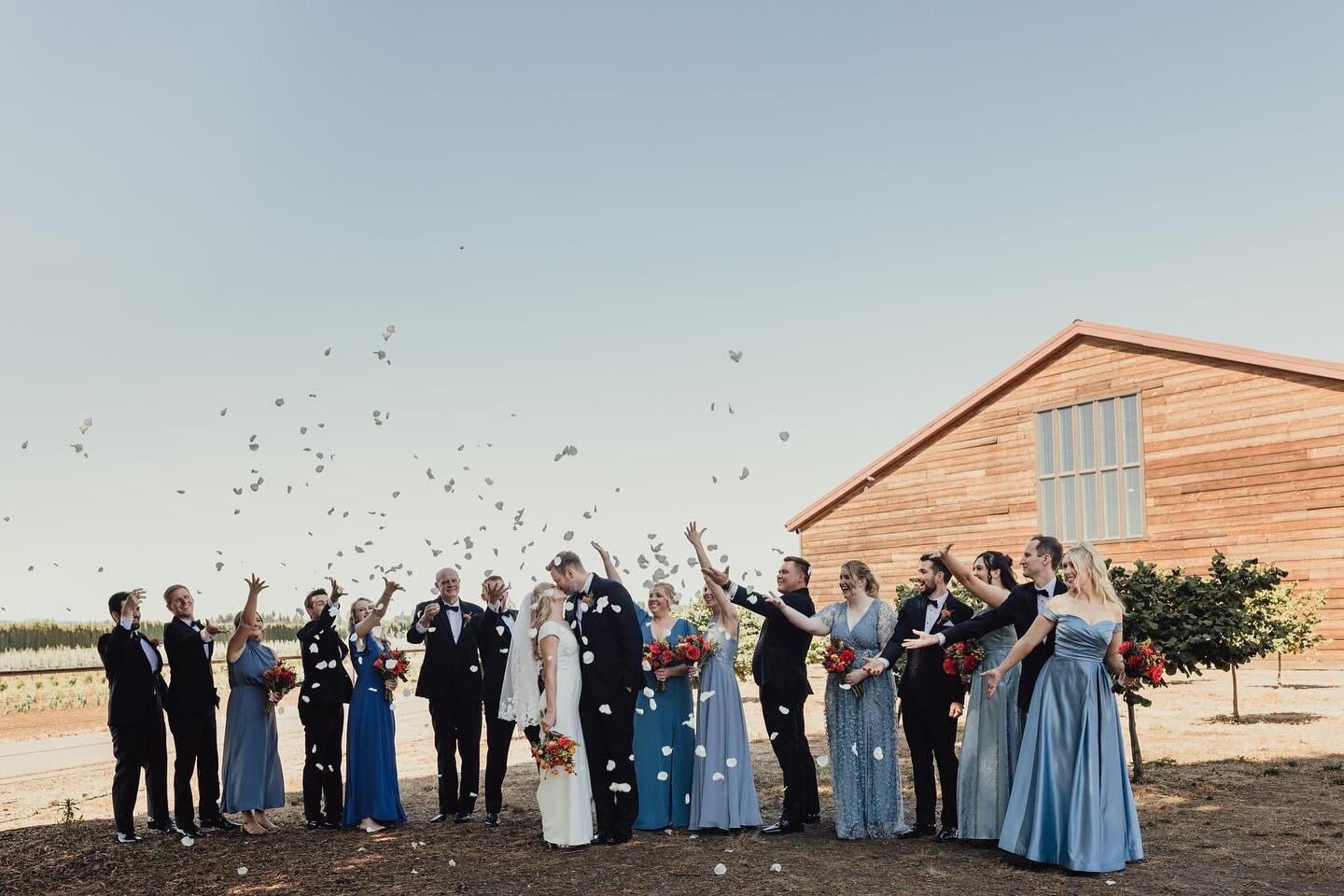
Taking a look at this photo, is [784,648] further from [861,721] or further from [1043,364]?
[1043,364]

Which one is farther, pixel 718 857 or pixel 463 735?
pixel 463 735

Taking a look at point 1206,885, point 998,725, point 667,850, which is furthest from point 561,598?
point 1206,885

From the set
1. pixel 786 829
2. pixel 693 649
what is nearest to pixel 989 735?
pixel 786 829

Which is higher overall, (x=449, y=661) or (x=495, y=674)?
(x=449, y=661)

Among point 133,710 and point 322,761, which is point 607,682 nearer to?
point 322,761

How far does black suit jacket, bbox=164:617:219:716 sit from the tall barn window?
22.7m

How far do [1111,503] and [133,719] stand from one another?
78.6 ft

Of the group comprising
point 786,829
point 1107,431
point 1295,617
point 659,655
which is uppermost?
point 1107,431

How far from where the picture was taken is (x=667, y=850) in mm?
8641

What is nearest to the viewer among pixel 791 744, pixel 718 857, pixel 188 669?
pixel 718 857

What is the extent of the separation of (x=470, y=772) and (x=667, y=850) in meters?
2.48

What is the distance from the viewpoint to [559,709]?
29.5 ft

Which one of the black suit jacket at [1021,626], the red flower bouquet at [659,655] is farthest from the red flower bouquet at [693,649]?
the black suit jacket at [1021,626]

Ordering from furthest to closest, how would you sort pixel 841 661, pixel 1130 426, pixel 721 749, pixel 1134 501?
pixel 1130 426
pixel 1134 501
pixel 721 749
pixel 841 661
